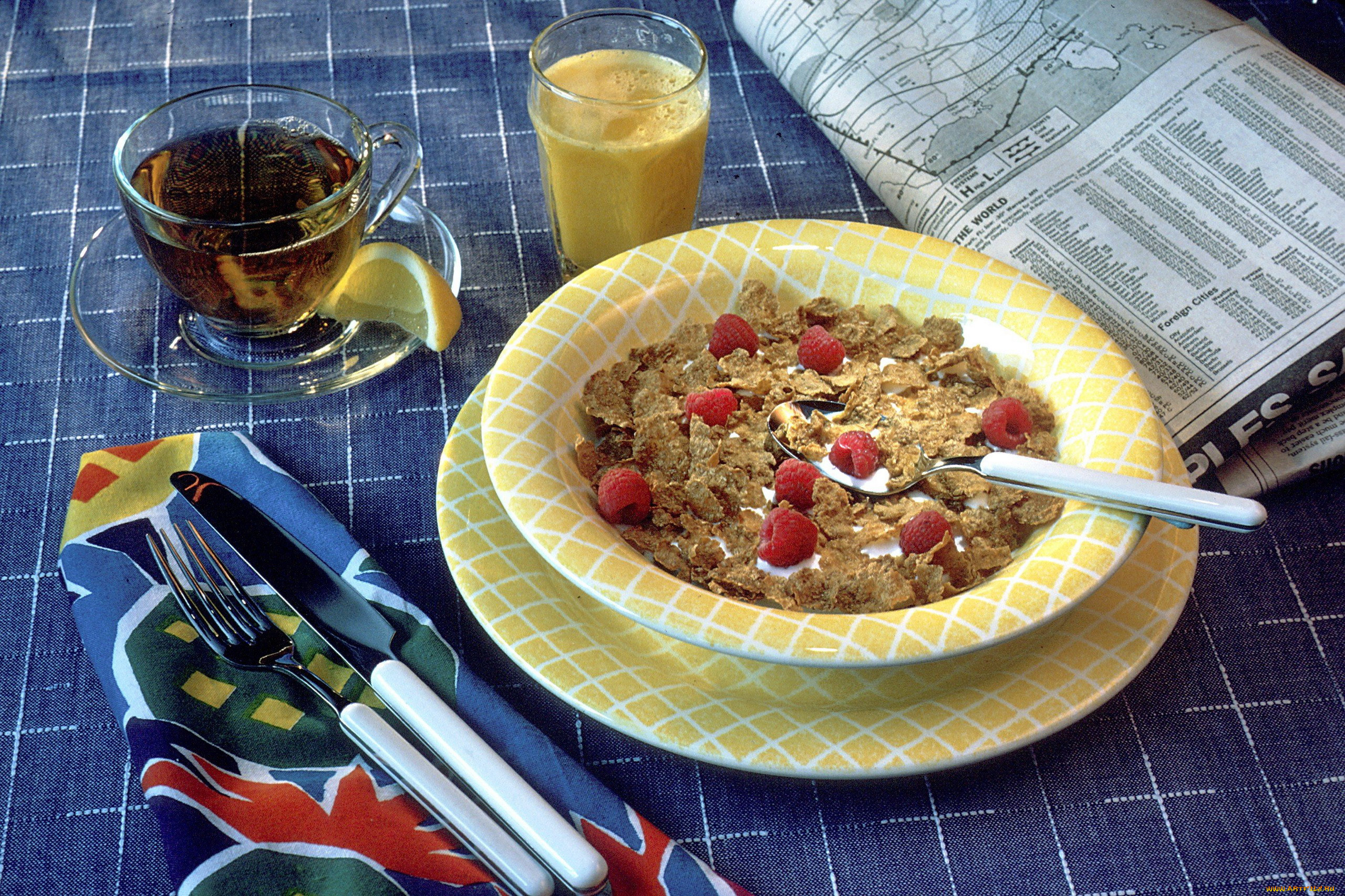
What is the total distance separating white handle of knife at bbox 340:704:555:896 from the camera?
0.49m

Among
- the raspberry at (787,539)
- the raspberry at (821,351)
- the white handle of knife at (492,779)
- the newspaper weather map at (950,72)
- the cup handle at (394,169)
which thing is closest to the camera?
the white handle of knife at (492,779)

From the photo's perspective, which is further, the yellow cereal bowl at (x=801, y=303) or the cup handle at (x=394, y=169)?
the cup handle at (x=394, y=169)

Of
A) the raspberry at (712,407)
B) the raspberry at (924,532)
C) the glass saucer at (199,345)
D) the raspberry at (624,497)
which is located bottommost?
the glass saucer at (199,345)

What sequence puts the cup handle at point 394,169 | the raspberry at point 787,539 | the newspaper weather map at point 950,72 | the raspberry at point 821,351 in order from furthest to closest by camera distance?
1. the newspaper weather map at point 950,72
2. the cup handle at point 394,169
3. the raspberry at point 821,351
4. the raspberry at point 787,539

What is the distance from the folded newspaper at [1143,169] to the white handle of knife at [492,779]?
1.79ft

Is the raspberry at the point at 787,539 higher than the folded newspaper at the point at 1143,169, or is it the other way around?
the folded newspaper at the point at 1143,169

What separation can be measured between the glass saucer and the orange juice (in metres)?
0.11

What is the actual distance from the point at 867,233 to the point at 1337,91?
530mm

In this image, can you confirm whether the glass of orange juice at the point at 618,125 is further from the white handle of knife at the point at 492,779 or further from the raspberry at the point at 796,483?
the white handle of knife at the point at 492,779

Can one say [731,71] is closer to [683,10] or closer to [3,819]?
[683,10]

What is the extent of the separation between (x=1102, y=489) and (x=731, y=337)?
266 millimetres

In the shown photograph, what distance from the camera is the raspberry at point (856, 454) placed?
0.67 m

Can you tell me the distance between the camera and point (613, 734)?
62cm

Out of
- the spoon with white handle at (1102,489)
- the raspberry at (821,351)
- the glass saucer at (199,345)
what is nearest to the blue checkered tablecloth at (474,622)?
the glass saucer at (199,345)
